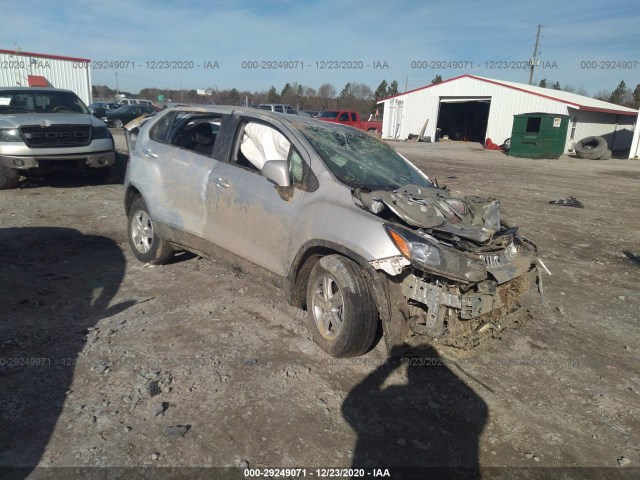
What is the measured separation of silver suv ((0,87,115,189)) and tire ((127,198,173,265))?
4.49m

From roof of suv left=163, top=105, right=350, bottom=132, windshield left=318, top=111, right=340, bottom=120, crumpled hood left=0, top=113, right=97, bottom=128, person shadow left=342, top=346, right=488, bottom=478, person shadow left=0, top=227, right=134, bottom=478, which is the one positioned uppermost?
windshield left=318, top=111, right=340, bottom=120

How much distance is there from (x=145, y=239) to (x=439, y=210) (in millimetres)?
3372

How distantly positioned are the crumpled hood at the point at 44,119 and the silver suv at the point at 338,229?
496 cm

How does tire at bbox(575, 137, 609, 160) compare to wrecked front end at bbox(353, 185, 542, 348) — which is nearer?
wrecked front end at bbox(353, 185, 542, 348)

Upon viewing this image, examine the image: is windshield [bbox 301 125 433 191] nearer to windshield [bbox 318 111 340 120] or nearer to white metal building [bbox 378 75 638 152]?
windshield [bbox 318 111 340 120]

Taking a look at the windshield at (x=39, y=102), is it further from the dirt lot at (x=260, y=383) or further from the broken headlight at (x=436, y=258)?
the broken headlight at (x=436, y=258)

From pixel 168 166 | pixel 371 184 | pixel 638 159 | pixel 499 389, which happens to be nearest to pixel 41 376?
pixel 168 166

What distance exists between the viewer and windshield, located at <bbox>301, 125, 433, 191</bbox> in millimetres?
3906

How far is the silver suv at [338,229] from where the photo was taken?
3201 mm

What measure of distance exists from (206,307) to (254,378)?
1.32 m

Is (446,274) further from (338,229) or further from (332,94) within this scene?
(332,94)

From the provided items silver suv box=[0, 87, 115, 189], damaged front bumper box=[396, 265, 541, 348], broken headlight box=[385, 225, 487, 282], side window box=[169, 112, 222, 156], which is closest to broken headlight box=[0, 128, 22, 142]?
silver suv box=[0, 87, 115, 189]

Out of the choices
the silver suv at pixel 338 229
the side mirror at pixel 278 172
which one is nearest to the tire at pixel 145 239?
the silver suv at pixel 338 229

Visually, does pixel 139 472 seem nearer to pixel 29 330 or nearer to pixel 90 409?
pixel 90 409
